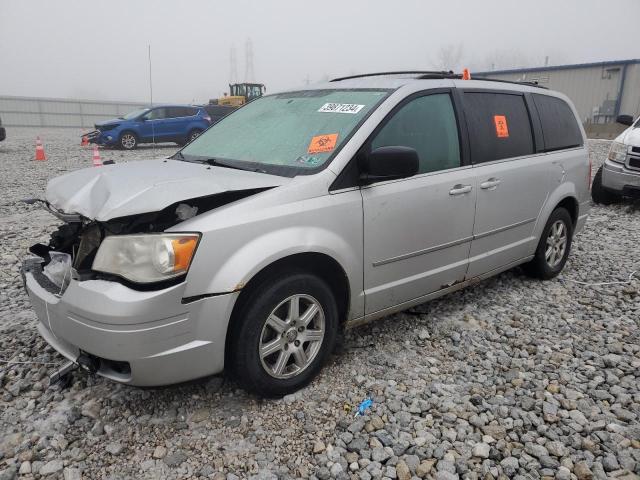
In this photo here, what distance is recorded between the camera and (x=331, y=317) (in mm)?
2857

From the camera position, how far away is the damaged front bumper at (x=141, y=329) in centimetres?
220

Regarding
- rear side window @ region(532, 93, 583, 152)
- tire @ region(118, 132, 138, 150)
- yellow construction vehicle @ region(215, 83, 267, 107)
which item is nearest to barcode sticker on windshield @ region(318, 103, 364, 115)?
rear side window @ region(532, 93, 583, 152)

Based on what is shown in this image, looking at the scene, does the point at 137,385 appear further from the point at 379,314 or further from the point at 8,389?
the point at 379,314

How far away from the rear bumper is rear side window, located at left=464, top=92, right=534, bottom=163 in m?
4.32

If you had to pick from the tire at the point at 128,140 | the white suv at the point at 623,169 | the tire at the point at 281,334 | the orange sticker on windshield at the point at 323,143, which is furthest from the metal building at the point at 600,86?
the tire at the point at 281,334

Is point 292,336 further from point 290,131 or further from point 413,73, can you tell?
point 413,73

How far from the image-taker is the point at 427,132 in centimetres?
331

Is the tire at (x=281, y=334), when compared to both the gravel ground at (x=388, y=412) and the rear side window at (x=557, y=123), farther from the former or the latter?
the rear side window at (x=557, y=123)

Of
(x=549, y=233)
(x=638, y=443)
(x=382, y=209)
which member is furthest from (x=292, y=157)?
(x=549, y=233)

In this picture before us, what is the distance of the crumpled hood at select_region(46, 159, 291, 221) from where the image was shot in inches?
91.7

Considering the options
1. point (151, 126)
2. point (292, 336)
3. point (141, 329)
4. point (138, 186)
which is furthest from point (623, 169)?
point (151, 126)

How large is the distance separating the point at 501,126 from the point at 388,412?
2.39 m

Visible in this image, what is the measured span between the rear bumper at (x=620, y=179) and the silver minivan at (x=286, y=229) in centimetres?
430

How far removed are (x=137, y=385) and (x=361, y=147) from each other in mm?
1719
